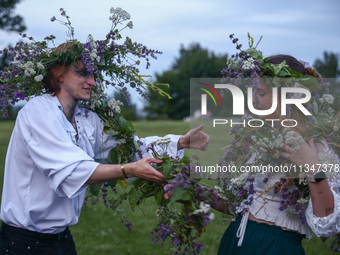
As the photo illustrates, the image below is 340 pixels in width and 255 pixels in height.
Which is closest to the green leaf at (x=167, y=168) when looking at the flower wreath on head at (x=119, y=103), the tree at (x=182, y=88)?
the flower wreath on head at (x=119, y=103)

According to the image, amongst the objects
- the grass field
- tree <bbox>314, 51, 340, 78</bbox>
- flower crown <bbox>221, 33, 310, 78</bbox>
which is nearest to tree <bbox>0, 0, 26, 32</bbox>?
the grass field

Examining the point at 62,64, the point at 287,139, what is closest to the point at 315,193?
the point at 287,139

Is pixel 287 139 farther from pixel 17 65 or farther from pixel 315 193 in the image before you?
pixel 17 65

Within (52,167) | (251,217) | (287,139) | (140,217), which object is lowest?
(140,217)

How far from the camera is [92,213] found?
8.97 meters

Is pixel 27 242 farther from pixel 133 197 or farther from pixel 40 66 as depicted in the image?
pixel 40 66

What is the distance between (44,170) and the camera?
2.81m

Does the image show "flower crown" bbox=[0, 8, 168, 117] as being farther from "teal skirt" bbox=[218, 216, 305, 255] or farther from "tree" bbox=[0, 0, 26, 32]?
"tree" bbox=[0, 0, 26, 32]

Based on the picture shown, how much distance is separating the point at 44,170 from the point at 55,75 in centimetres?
79

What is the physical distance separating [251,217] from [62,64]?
179 centimetres

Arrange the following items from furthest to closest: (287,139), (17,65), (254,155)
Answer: (17,65), (254,155), (287,139)

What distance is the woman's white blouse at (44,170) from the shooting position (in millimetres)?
2759

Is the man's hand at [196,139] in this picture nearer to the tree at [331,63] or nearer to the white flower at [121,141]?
the white flower at [121,141]

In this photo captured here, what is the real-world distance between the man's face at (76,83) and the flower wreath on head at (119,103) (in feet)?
0.24
